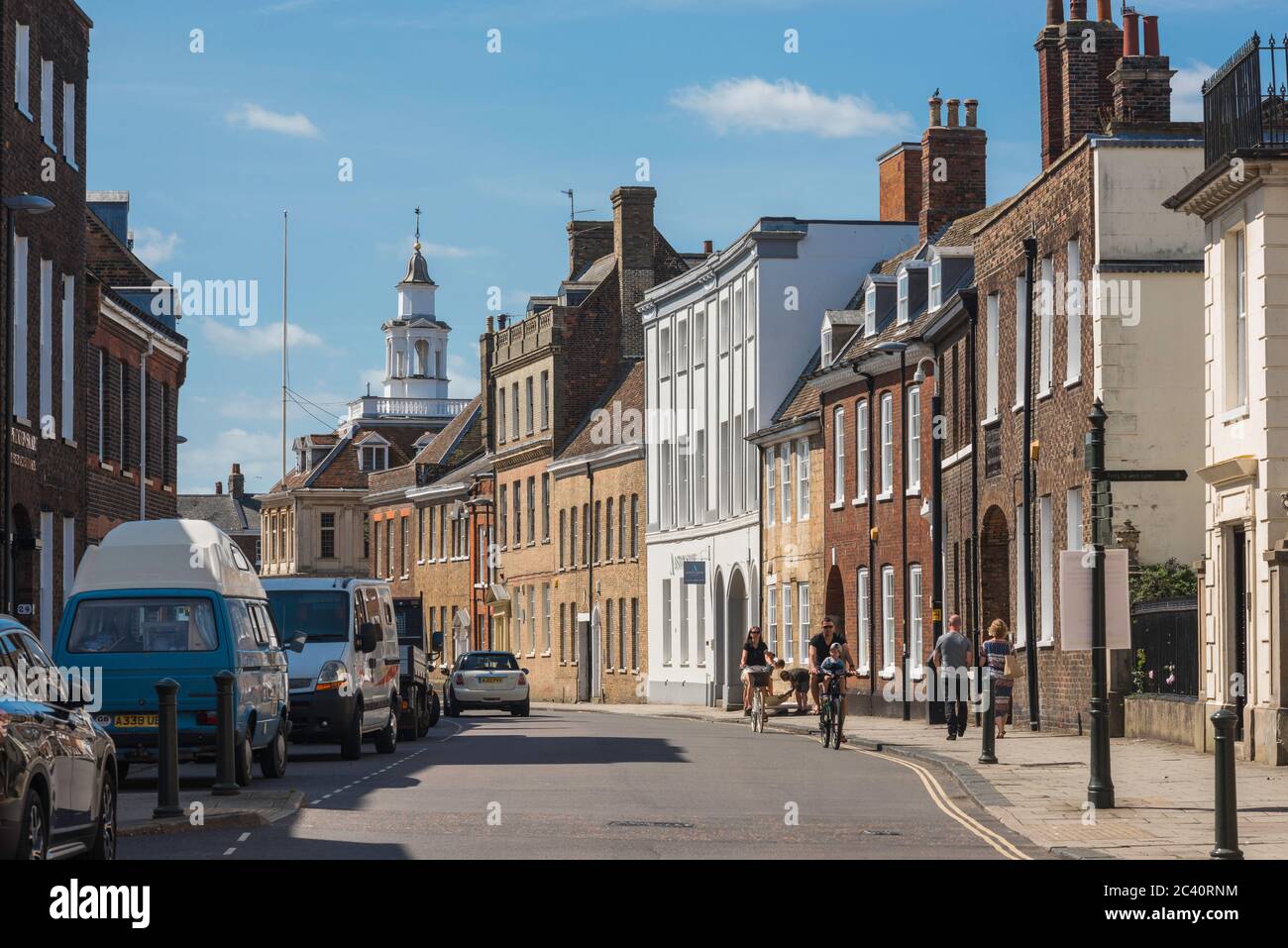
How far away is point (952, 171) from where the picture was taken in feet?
174

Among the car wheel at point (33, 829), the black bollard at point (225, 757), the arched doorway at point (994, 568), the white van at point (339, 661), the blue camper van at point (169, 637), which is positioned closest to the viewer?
the car wheel at point (33, 829)

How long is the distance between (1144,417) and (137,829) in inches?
750

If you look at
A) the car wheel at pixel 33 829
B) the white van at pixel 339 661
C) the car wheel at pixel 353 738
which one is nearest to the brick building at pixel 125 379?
the white van at pixel 339 661

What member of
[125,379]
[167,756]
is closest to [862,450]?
[125,379]

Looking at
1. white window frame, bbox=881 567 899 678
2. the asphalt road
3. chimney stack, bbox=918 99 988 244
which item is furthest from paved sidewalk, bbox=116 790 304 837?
chimney stack, bbox=918 99 988 244

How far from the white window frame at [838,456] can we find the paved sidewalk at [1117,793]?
15.6m

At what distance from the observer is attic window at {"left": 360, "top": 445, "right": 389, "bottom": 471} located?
111 metres

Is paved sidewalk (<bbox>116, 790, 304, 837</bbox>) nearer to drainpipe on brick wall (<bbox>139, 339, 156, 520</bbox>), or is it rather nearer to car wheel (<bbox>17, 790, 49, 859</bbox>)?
car wheel (<bbox>17, 790, 49, 859</bbox>)

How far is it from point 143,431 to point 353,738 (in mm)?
17435

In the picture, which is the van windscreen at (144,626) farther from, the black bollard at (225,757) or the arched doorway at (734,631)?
the arched doorway at (734,631)

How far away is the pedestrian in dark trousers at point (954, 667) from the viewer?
31047 millimetres

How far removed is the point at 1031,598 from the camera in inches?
1393
